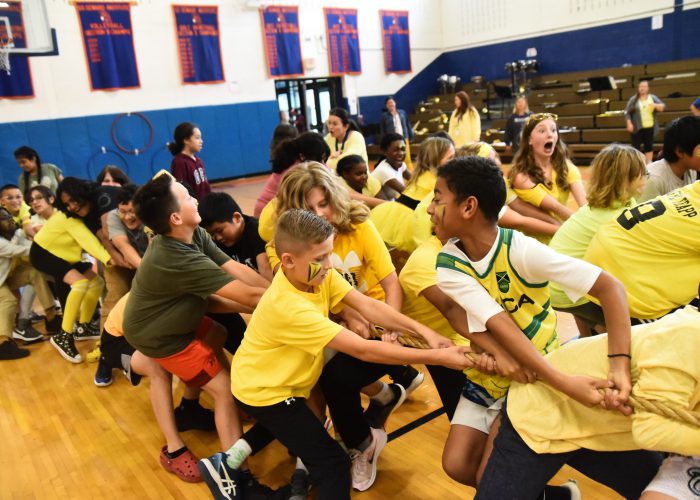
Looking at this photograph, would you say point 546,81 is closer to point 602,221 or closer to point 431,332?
point 602,221

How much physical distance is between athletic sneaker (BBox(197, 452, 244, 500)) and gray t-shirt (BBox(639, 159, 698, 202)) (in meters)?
2.64

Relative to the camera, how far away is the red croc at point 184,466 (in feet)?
8.14

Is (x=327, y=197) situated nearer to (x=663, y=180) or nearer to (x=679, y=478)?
(x=679, y=478)

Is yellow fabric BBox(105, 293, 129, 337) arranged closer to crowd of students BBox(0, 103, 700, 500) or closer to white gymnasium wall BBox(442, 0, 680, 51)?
crowd of students BBox(0, 103, 700, 500)

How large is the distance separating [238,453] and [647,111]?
359 inches

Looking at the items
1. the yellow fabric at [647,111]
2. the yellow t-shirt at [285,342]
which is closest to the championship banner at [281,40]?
the yellow fabric at [647,111]

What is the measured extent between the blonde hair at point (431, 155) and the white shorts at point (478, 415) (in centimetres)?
177

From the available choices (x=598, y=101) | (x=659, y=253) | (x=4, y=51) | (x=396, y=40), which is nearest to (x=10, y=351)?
(x=659, y=253)

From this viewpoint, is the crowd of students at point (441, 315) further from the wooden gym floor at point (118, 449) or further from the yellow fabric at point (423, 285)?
the wooden gym floor at point (118, 449)

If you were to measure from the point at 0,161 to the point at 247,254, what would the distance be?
928cm

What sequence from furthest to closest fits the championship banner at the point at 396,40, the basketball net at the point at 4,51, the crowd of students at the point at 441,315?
the championship banner at the point at 396,40, the basketball net at the point at 4,51, the crowd of students at the point at 441,315

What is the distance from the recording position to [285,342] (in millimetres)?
1902

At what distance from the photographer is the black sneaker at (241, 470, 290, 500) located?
2.21m

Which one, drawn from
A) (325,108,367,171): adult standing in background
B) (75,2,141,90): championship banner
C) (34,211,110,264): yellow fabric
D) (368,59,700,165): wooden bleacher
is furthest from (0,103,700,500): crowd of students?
(368,59,700,165): wooden bleacher
